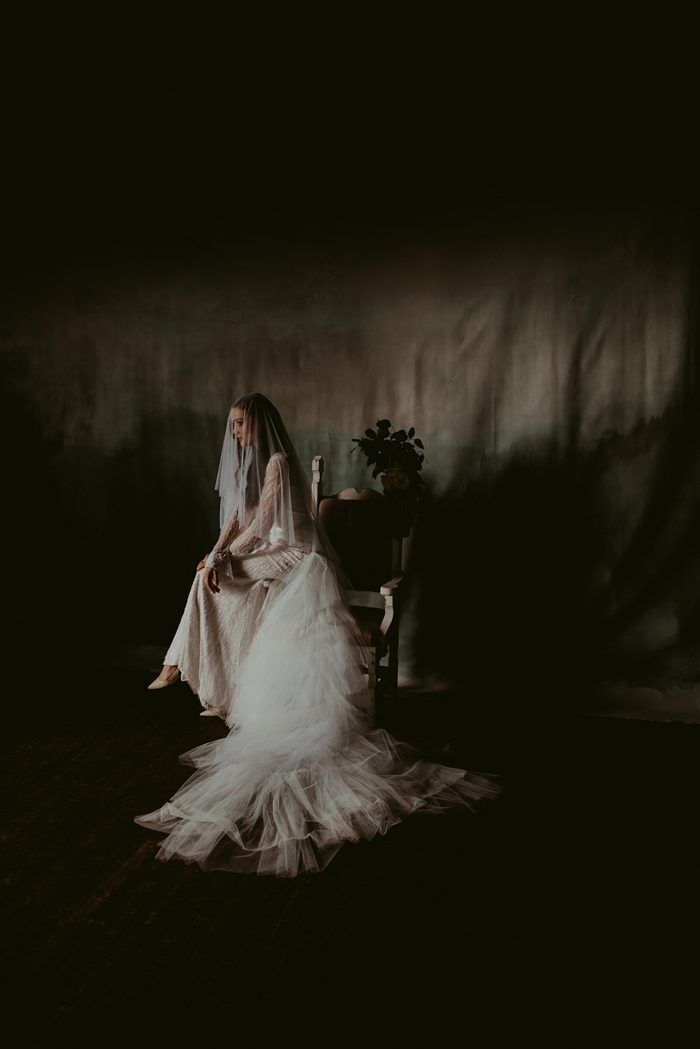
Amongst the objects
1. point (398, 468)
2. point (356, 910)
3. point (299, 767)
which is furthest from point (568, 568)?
point (356, 910)

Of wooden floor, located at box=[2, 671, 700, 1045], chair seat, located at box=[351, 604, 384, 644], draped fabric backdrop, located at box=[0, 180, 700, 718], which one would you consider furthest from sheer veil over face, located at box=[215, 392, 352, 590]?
wooden floor, located at box=[2, 671, 700, 1045]

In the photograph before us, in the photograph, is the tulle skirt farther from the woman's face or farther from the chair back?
the woman's face

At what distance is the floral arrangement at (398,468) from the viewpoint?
376 centimetres

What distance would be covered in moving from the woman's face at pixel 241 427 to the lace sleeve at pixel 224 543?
0.36 m

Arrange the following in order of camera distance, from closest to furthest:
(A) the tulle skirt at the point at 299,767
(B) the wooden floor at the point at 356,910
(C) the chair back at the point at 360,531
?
(B) the wooden floor at the point at 356,910, (A) the tulle skirt at the point at 299,767, (C) the chair back at the point at 360,531

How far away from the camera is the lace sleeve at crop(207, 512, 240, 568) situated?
11.6 ft

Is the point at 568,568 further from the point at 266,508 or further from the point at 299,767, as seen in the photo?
the point at 299,767

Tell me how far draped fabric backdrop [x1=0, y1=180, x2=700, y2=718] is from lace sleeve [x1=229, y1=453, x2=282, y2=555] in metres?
0.73

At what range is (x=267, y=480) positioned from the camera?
3.60 meters

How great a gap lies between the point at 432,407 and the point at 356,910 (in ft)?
8.38

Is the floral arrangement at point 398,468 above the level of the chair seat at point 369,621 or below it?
above

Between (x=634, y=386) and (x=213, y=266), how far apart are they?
2338 millimetres

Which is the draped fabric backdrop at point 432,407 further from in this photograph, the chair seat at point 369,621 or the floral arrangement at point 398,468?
the chair seat at point 369,621

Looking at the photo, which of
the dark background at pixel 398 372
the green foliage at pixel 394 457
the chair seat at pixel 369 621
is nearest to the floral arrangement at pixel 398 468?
the green foliage at pixel 394 457
